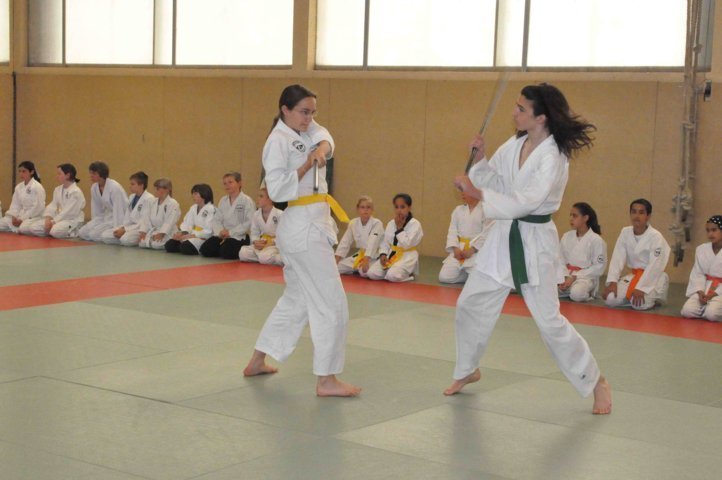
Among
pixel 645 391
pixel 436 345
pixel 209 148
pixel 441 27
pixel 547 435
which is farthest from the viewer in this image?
pixel 209 148

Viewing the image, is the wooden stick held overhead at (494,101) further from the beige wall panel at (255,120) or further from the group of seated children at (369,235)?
the beige wall panel at (255,120)

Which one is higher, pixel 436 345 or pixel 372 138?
pixel 372 138

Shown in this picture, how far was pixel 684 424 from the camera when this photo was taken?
4793mm

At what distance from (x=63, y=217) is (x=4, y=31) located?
15.4ft

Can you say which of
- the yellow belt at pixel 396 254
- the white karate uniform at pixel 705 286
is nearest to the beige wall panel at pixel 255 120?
the yellow belt at pixel 396 254

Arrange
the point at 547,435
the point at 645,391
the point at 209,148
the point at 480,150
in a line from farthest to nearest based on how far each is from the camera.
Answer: the point at 209,148
the point at 645,391
the point at 480,150
the point at 547,435

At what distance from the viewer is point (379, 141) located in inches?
486

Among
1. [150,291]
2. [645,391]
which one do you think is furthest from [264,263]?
[645,391]

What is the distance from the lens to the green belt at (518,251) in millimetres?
4781

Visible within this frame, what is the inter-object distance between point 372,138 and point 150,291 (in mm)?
4690

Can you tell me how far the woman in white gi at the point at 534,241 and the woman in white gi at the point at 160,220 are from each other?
7.58m

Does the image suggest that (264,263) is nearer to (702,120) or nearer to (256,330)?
(256,330)

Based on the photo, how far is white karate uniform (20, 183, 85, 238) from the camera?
42.2 ft

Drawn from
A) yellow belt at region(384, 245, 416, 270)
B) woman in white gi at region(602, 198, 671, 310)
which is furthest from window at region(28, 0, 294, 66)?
woman in white gi at region(602, 198, 671, 310)
